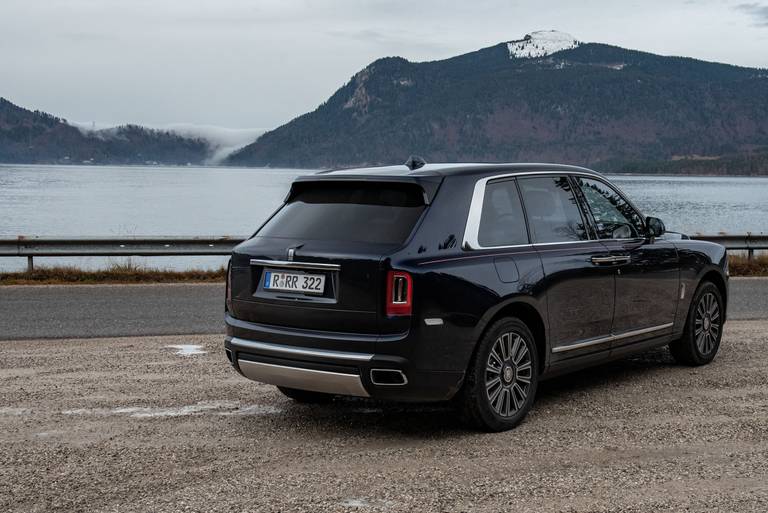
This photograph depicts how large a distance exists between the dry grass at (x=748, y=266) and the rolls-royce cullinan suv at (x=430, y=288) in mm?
11467

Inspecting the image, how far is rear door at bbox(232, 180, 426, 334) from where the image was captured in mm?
5492

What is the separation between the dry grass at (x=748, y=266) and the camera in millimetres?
17312

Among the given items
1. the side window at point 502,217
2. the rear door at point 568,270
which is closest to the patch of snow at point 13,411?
the side window at point 502,217

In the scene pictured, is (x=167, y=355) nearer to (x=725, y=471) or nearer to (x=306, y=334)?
(x=306, y=334)

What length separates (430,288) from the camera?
5.44m

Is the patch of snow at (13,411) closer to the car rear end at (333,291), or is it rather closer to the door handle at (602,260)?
the car rear end at (333,291)

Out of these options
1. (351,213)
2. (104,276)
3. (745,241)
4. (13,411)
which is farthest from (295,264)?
(745,241)

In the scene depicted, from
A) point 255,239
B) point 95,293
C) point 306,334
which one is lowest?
point 95,293

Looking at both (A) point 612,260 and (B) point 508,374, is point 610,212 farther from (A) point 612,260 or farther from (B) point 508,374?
(B) point 508,374

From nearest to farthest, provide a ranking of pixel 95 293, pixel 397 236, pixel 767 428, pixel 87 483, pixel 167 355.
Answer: pixel 87 483, pixel 397 236, pixel 767 428, pixel 167 355, pixel 95 293

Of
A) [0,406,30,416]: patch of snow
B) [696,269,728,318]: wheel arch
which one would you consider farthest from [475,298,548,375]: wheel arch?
[0,406,30,416]: patch of snow

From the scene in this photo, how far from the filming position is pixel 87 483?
4898 millimetres

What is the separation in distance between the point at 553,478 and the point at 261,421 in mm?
2098

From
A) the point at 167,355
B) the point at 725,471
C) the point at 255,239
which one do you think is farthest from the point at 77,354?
the point at 725,471
